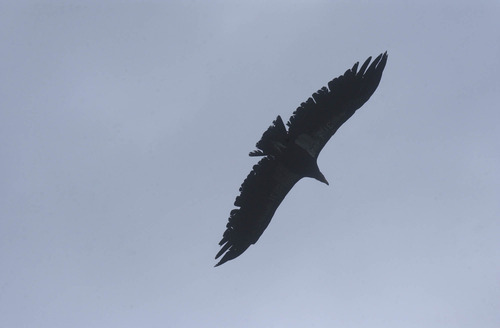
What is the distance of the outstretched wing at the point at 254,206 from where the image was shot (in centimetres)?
1255

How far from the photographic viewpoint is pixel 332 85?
11984 mm

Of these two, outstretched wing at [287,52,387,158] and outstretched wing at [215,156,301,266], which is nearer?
outstretched wing at [287,52,387,158]

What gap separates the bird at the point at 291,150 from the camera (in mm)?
12055

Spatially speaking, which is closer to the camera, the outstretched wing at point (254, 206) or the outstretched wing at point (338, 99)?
the outstretched wing at point (338, 99)

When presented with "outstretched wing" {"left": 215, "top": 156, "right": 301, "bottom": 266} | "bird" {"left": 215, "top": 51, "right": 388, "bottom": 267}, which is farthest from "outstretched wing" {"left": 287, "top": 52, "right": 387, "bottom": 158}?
"outstretched wing" {"left": 215, "top": 156, "right": 301, "bottom": 266}

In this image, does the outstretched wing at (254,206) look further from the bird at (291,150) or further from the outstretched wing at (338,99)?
the outstretched wing at (338,99)

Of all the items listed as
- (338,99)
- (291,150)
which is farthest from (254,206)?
(338,99)

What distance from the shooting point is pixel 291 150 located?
12.3 metres

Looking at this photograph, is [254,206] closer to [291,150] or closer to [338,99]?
[291,150]

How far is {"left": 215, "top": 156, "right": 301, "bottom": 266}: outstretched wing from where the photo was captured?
41.2 ft

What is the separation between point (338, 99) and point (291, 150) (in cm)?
143

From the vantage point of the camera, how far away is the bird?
1205 cm

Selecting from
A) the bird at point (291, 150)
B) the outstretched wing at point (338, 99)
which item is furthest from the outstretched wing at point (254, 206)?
the outstretched wing at point (338, 99)

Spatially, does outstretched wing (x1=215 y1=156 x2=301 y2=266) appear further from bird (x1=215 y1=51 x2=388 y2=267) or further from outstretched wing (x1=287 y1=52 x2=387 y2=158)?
outstretched wing (x1=287 y1=52 x2=387 y2=158)
